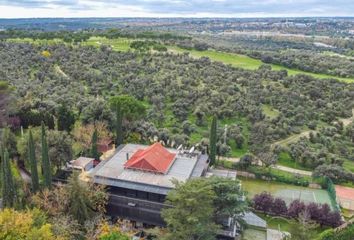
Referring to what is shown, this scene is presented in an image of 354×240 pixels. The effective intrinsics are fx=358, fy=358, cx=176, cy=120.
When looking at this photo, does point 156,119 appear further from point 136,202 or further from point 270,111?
point 136,202

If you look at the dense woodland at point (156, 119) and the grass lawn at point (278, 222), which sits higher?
the dense woodland at point (156, 119)

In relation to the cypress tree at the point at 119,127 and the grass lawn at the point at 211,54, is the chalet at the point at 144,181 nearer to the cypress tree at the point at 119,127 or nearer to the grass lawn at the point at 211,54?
the cypress tree at the point at 119,127

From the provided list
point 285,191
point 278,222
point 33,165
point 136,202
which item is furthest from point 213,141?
point 33,165

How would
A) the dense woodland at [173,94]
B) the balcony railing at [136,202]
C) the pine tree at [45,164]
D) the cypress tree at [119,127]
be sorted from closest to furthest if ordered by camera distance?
the balcony railing at [136,202]
the pine tree at [45,164]
the cypress tree at [119,127]
the dense woodland at [173,94]

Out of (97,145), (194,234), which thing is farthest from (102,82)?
(194,234)

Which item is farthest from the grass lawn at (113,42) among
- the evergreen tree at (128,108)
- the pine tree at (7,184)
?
the pine tree at (7,184)

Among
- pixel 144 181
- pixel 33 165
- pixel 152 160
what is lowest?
pixel 144 181

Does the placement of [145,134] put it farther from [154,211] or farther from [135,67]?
[135,67]
